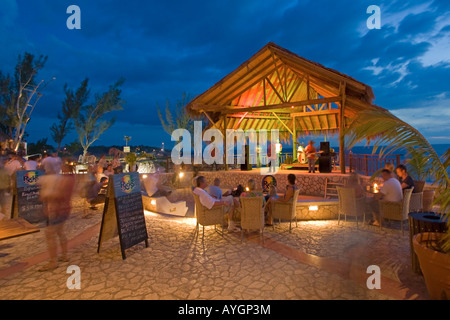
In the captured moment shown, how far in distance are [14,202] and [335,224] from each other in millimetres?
7460

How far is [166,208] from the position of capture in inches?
290

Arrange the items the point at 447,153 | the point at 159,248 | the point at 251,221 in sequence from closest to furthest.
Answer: the point at 447,153, the point at 159,248, the point at 251,221

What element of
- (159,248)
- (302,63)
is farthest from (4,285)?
(302,63)

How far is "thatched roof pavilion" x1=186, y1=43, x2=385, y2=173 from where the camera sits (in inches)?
371

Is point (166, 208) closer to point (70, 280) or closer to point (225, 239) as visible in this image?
point (225, 239)

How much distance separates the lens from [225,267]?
145 inches

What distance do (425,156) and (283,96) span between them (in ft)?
32.7

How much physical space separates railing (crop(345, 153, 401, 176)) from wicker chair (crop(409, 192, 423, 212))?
302 centimetres

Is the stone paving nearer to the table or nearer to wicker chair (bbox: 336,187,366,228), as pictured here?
the table

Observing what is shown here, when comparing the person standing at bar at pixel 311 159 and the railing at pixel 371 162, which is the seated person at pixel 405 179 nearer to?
the railing at pixel 371 162

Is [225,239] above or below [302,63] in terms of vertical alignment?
below

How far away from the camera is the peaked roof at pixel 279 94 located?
9500 mm

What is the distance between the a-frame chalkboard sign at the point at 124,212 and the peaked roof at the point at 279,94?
781cm

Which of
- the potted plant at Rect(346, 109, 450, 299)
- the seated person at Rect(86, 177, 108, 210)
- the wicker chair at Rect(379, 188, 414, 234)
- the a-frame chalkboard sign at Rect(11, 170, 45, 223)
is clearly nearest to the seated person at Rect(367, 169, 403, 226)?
the wicker chair at Rect(379, 188, 414, 234)
